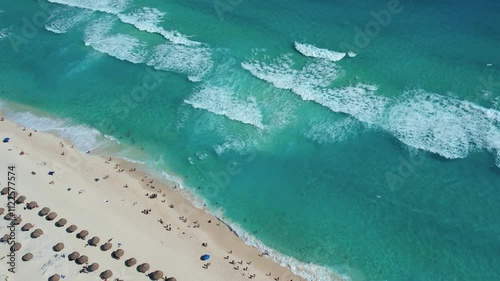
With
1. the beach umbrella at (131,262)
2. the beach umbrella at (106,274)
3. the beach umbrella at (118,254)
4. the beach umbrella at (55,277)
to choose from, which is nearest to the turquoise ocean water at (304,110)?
the beach umbrella at (131,262)

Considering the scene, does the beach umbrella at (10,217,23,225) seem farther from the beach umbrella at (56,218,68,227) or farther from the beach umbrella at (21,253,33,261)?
the beach umbrella at (21,253,33,261)

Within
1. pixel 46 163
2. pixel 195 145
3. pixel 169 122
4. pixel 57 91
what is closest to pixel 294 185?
pixel 195 145

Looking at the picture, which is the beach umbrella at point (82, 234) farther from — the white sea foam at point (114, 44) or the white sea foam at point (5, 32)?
the white sea foam at point (5, 32)

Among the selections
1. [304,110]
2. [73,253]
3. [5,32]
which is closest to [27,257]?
[73,253]

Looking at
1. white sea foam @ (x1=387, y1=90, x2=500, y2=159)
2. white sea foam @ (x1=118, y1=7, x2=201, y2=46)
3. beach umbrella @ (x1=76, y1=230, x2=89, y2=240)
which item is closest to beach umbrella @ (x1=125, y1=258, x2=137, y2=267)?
beach umbrella @ (x1=76, y1=230, x2=89, y2=240)

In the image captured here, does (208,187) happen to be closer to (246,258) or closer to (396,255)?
(246,258)
